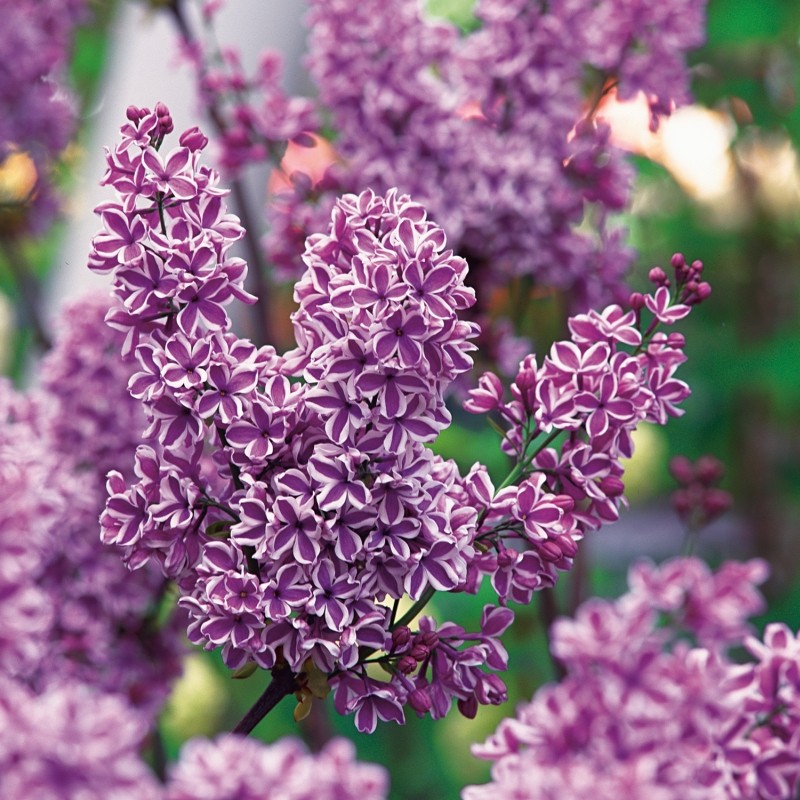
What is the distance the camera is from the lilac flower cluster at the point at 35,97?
0.99 meters

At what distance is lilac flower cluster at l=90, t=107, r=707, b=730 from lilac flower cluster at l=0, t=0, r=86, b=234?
561 mm

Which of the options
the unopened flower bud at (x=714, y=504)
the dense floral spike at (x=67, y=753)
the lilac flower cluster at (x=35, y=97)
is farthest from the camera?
the lilac flower cluster at (x=35, y=97)

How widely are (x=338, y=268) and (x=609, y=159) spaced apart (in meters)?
0.40

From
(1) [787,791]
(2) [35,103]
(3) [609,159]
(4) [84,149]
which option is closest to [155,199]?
(1) [787,791]

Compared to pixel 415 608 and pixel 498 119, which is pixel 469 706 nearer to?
pixel 415 608

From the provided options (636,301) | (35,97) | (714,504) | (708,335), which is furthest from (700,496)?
(708,335)

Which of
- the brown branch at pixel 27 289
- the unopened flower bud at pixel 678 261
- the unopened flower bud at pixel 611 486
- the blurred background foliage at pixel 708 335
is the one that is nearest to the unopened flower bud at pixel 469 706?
the unopened flower bud at pixel 611 486

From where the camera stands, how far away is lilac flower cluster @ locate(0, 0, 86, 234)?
99 cm

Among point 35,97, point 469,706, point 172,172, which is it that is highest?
point 35,97

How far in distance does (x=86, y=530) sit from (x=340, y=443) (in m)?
0.32

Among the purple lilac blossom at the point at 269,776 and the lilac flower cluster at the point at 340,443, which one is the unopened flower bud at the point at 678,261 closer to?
the lilac flower cluster at the point at 340,443

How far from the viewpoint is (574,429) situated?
0.49 metres

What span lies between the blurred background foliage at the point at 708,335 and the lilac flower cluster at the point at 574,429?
373 millimetres

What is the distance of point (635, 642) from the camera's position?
370 mm
